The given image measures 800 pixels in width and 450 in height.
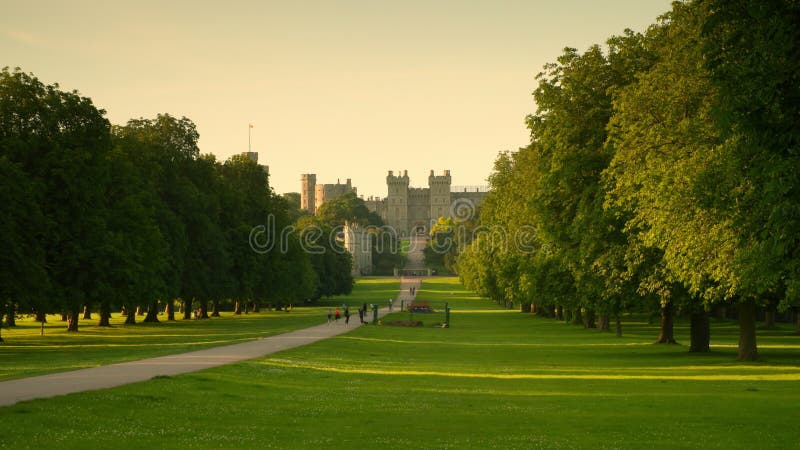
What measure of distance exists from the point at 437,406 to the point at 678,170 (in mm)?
12892

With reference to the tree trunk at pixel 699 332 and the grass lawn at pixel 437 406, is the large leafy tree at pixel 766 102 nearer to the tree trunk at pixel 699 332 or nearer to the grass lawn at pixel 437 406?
the grass lawn at pixel 437 406

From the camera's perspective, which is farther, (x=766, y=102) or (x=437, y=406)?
(x=437, y=406)

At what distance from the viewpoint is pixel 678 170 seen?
3111 cm

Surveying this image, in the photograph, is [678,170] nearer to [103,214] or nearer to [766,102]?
[766,102]

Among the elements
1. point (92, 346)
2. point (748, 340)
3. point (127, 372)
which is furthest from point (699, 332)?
point (92, 346)

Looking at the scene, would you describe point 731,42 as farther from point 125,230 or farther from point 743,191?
point 125,230

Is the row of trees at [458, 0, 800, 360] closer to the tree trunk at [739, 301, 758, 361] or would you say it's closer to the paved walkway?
the tree trunk at [739, 301, 758, 361]

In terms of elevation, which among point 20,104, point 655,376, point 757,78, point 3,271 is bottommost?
point 655,376

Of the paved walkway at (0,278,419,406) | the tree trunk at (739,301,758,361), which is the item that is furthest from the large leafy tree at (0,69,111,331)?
the tree trunk at (739,301,758,361)

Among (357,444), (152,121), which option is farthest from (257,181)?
(357,444)

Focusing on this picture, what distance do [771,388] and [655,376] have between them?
16.1 feet

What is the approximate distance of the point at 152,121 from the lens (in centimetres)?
7588

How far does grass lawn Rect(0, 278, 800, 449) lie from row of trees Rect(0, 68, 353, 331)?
1468 centimetres

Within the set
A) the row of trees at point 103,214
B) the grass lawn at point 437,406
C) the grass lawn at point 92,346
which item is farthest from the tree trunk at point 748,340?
the row of trees at point 103,214
